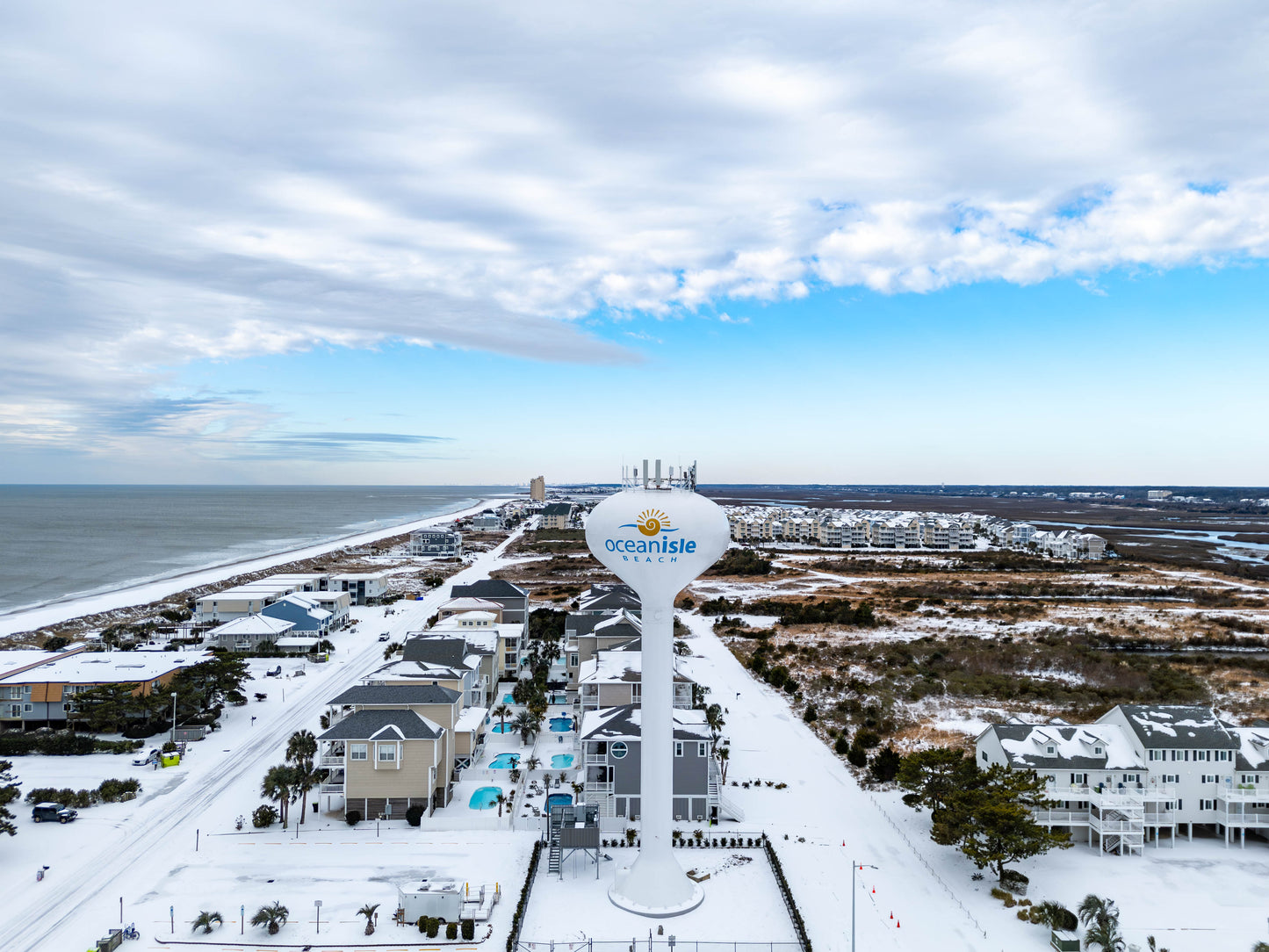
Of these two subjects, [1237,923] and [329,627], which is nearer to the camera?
[1237,923]

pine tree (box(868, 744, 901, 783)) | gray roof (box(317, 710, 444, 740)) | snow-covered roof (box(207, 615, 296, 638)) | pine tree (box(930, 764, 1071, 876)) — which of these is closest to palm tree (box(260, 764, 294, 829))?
gray roof (box(317, 710, 444, 740))

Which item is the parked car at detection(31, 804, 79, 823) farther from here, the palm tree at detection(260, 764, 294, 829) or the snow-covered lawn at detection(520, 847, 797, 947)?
the snow-covered lawn at detection(520, 847, 797, 947)

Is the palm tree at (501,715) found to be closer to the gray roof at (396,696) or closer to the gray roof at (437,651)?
the gray roof at (437,651)

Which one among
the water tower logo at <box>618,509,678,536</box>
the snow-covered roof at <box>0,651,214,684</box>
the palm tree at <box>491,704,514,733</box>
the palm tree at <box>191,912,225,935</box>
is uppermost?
the water tower logo at <box>618,509,678,536</box>

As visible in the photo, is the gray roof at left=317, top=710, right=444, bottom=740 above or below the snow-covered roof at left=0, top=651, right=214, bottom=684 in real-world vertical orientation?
above

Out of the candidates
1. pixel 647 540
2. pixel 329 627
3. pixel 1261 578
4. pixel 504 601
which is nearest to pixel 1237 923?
pixel 647 540

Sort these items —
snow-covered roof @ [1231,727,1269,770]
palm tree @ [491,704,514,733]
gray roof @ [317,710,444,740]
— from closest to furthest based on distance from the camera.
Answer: snow-covered roof @ [1231,727,1269,770] < gray roof @ [317,710,444,740] < palm tree @ [491,704,514,733]

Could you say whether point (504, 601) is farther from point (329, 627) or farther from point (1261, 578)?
point (1261, 578)
